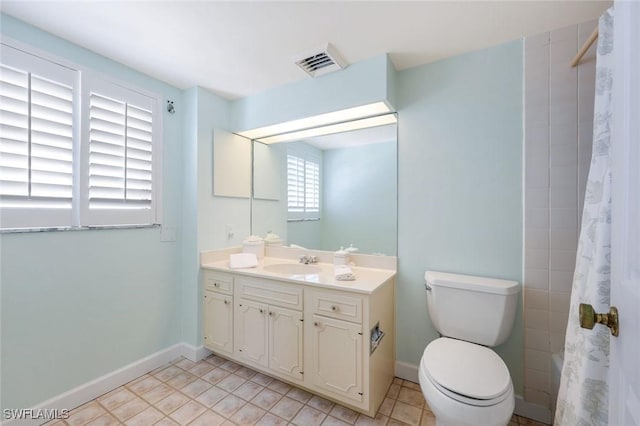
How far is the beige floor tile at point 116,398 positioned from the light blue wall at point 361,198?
1.71 metres

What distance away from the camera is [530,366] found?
62.6 inches

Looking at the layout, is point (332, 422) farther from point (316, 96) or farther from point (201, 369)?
point (316, 96)

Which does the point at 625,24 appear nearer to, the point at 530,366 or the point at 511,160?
the point at 511,160

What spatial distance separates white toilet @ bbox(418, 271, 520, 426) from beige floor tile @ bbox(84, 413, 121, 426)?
1.79m

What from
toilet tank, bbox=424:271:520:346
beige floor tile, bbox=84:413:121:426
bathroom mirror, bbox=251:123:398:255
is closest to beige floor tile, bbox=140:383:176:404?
beige floor tile, bbox=84:413:121:426

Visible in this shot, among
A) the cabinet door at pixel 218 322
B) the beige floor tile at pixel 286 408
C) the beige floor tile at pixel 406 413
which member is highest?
the cabinet door at pixel 218 322

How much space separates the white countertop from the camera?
1598 millimetres

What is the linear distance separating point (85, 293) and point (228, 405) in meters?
1.19

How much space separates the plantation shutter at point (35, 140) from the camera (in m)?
1.41

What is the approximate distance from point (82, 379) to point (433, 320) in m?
2.32

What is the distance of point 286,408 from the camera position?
1664mm

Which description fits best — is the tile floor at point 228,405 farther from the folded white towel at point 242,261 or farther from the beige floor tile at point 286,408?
the folded white towel at point 242,261

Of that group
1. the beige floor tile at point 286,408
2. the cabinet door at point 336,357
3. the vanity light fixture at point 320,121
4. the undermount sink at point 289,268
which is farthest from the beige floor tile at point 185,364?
the vanity light fixture at point 320,121

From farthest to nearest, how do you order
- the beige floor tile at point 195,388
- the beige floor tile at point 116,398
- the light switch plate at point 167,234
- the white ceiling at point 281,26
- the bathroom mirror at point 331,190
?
the light switch plate at point 167,234 → the bathroom mirror at point 331,190 → the beige floor tile at point 195,388 → the beige floor tile at point 116,398 → the white ceiling at point 281,26
